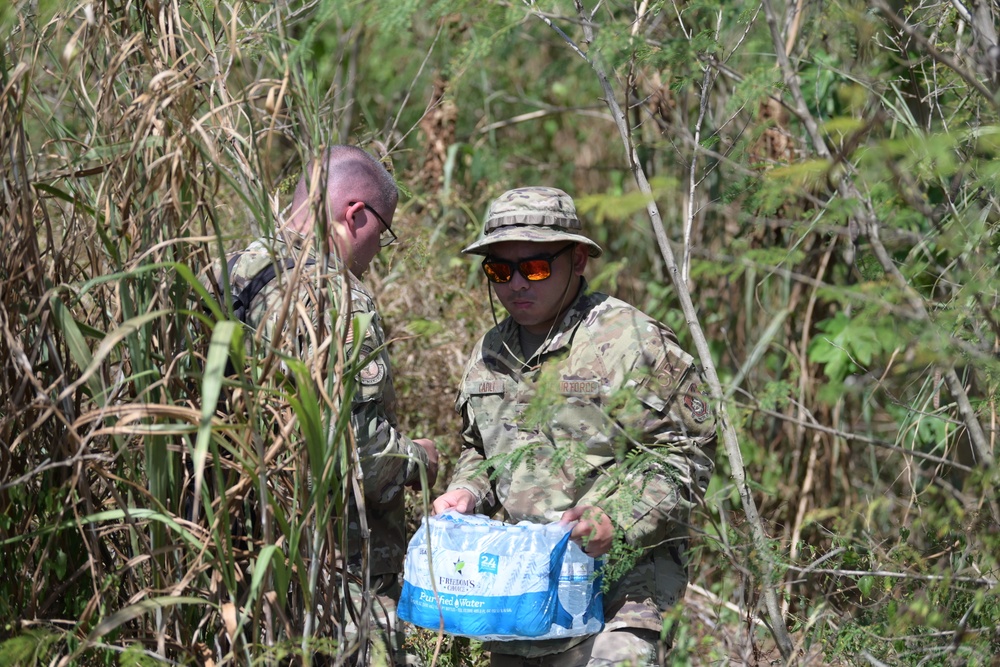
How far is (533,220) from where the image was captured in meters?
3.29

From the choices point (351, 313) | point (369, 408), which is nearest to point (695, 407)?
point (369, 408)

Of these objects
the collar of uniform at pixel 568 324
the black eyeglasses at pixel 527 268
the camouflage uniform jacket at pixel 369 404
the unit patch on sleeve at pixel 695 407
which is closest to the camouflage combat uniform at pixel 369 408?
the camouflage uniform jacket at pixel 369 404

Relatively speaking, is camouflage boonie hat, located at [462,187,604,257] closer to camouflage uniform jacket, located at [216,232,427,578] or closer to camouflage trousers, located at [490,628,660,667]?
camouflage uniform jacket, located at [216,232,427,578]


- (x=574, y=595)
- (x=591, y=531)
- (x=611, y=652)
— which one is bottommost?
(x=611, y=652)

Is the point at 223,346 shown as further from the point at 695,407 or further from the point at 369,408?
the point at 695,407

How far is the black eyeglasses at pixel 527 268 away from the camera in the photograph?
3.26 m

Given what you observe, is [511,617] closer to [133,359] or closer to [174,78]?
[133,359]

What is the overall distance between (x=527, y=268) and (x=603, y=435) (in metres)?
0.60

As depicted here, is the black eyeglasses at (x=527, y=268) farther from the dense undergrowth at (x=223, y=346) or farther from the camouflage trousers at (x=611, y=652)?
the camouflage trousers at (x=611, y=652)

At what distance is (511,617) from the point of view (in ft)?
8.78

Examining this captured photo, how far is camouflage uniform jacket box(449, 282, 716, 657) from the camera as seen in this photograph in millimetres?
2930

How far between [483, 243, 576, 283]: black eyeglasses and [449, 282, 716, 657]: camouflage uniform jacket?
0.60 ft

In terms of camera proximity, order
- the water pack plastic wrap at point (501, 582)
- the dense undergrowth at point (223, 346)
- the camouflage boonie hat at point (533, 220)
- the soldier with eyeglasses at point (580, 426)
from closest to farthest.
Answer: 1. the dense undergrowth at point (223, 346)
2. the water pack plastic wrap at point (501, 582)
3. the soldier with eyeglasses at point (580, 426)
4. the camouflage boonie hat at point (533, 220)

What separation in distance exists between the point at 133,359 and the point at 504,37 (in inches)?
49.4
